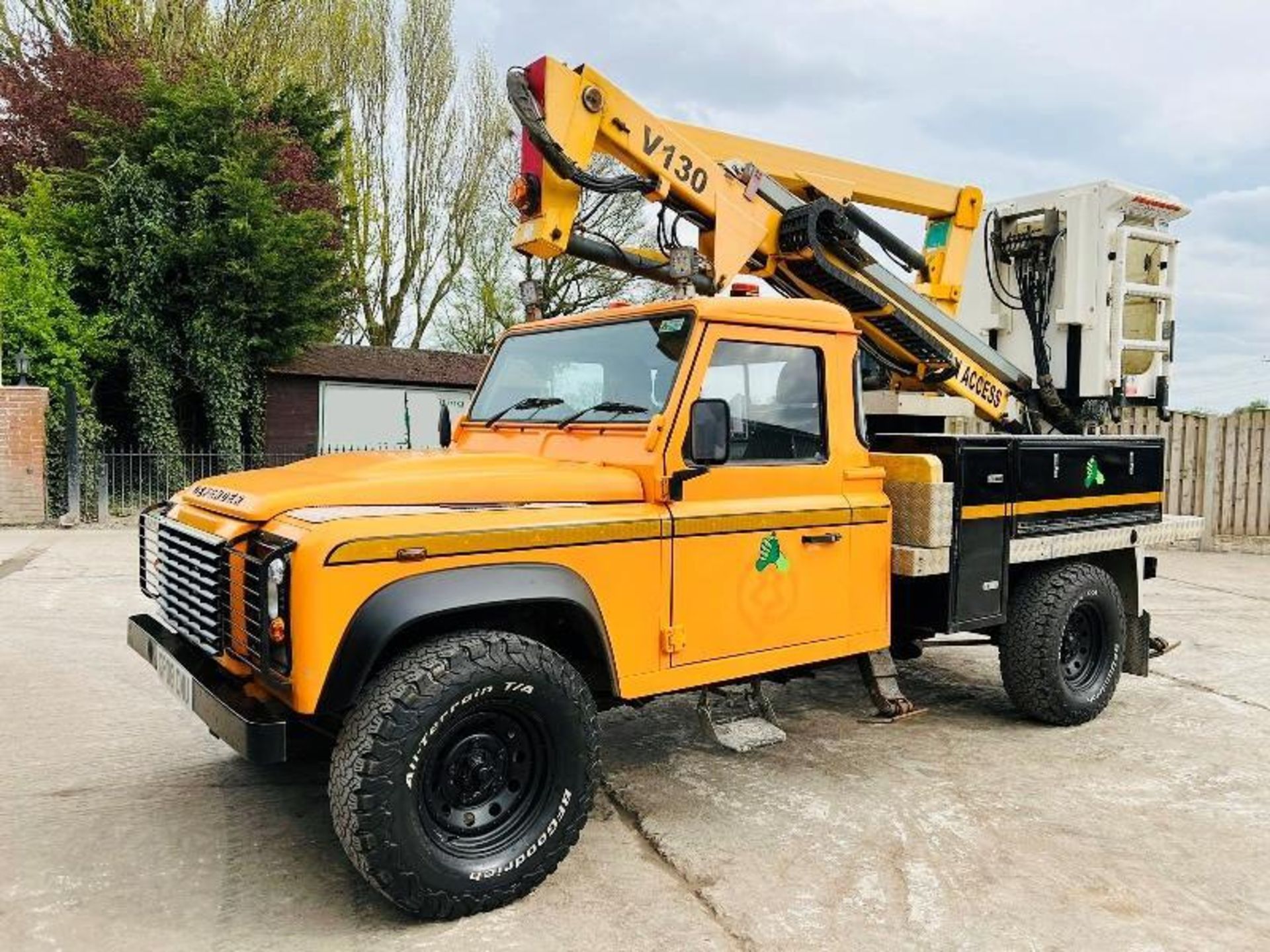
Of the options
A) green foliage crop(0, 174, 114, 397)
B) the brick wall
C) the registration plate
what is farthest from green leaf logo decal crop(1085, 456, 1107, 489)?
green foliage crop(0, 174, 114, 397)

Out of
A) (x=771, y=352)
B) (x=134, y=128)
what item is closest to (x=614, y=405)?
(x=771, y=352)

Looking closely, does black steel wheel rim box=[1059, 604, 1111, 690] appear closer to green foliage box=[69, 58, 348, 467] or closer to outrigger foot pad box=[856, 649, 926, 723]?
outrigger foot pad box=[856, 649, 926, 723]

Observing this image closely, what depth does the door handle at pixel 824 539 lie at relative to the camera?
4.22 m

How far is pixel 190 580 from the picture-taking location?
3674 mm

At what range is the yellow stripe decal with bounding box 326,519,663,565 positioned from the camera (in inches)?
121

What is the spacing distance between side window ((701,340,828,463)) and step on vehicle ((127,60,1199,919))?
15 millimetres

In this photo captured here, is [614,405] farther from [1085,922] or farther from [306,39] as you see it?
[306,39]

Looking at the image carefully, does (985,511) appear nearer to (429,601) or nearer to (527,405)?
(527,405)

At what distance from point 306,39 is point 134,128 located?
6.18m

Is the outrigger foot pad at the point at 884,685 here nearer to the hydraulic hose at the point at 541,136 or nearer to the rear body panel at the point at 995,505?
the rear body panel at the point at 995,505

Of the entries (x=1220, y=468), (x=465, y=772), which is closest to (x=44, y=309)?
(x=465, y=772)

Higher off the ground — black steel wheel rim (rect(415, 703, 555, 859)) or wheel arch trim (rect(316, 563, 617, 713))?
wheel arch trim (rect(316, 563, 617, 713))

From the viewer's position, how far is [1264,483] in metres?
13.1

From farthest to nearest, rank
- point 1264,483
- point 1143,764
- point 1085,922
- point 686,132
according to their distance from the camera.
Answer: point 1264,483 < point 686,132 < point 1143,764 < point 1085,922
